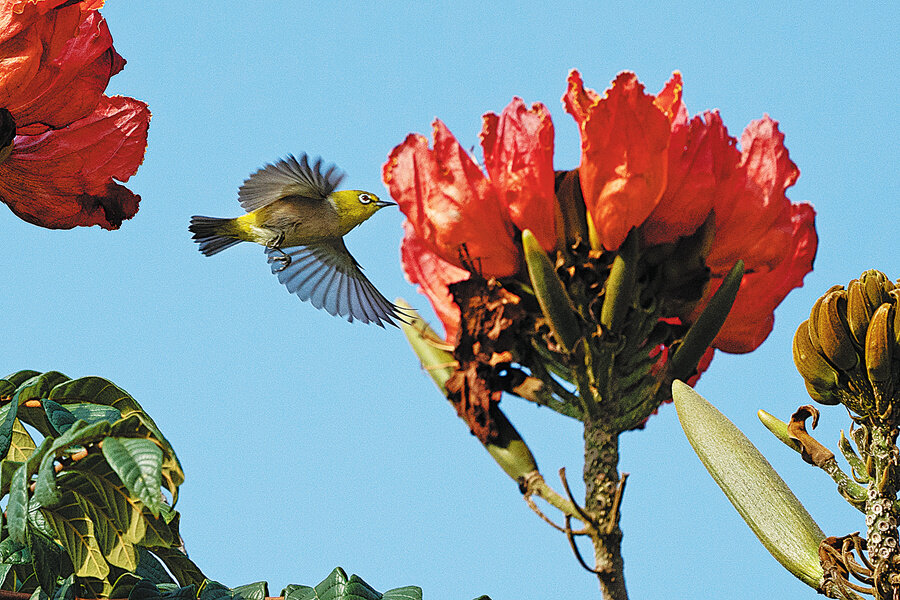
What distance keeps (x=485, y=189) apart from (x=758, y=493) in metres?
0.69

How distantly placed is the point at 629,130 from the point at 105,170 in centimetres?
73

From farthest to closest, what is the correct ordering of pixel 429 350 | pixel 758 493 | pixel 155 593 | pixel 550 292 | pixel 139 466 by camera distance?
pixel 429 350
pixel 550 292
pixel 758 493
pixel 155 593
pixel 139 466

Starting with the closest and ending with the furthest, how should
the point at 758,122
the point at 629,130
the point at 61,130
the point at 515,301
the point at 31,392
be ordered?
the point at 31,392 < the point at 61,130 < the point at 629,130 < the point at 515,301 < the point at 758,122

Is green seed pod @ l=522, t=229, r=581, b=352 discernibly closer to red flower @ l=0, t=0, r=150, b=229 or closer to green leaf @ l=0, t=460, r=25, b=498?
red flower @ l=0, t=0, r=150, b=229

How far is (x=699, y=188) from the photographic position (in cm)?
146

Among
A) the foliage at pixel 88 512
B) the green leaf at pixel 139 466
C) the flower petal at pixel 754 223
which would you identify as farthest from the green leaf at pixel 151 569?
the flower petal at pixel 754 223

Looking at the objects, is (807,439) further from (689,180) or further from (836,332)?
(689,180)

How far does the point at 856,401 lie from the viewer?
3.04 feet

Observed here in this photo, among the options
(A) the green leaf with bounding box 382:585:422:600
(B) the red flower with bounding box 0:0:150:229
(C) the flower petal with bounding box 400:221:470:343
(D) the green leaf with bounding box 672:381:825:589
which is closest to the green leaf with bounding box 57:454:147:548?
(A) the green leaf with bounding box 382:585:422:600

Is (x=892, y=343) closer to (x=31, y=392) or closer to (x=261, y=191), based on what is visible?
(x=31, y=392)

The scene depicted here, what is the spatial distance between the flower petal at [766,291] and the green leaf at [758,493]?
61 cm

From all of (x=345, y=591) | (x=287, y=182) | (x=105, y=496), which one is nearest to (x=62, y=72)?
(x=105, y=496)

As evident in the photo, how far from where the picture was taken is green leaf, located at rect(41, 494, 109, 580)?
2.70ft

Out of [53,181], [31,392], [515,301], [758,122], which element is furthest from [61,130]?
[758,122]
